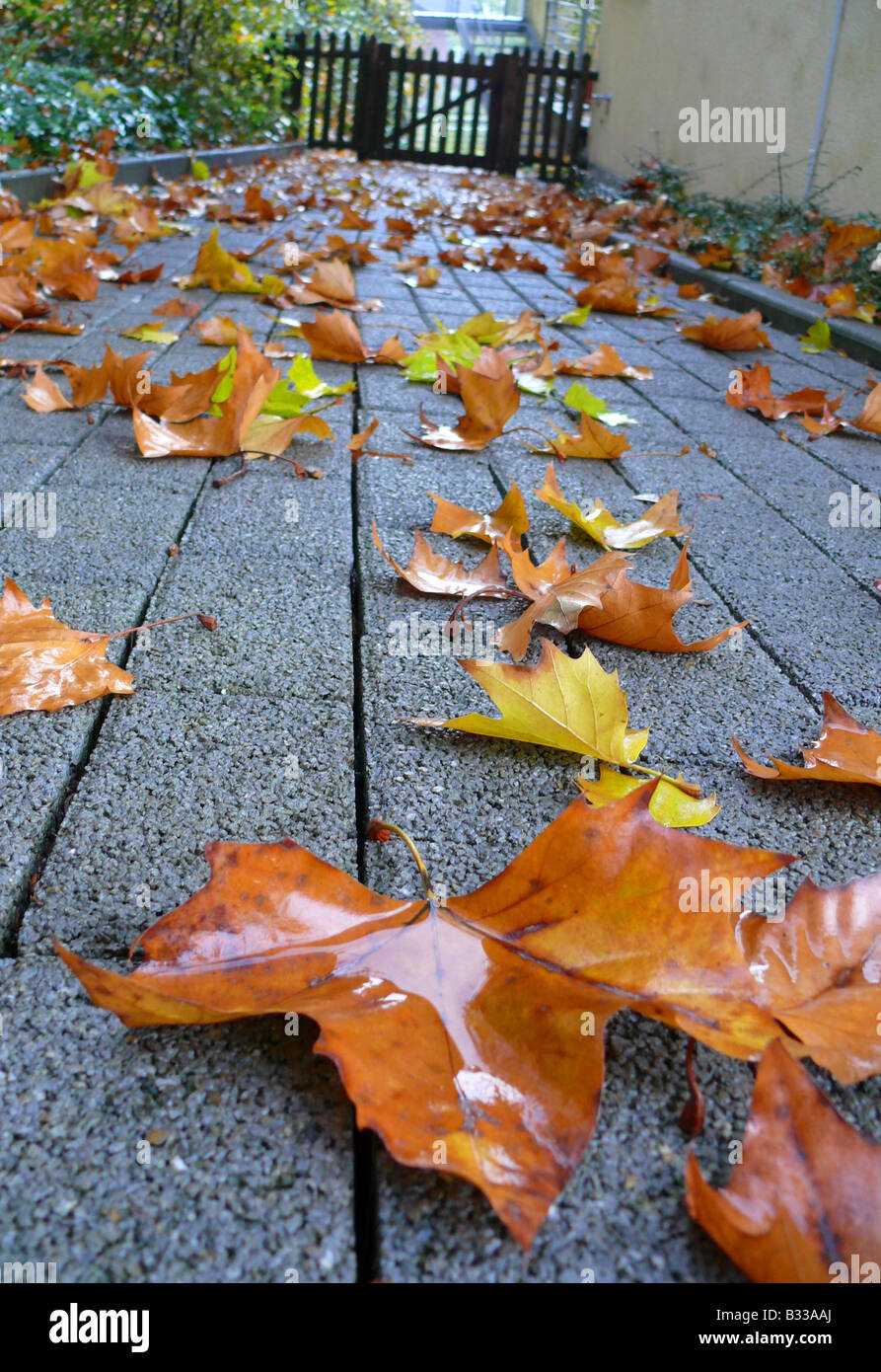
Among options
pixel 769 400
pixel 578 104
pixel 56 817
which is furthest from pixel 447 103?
pixel 56 817

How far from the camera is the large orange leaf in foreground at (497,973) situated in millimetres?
714

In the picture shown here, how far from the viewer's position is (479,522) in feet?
6.35

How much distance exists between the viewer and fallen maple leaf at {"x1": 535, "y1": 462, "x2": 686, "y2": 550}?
1.89m

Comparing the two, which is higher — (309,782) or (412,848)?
(412,848)

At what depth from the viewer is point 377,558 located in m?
1.84

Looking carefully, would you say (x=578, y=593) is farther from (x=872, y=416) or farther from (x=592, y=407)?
(x=872, y=416)

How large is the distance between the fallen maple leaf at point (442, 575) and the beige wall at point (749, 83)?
187 inches

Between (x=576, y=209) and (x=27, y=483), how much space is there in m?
8.08

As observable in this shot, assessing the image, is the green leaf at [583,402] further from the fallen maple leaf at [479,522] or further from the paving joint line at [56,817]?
the paving joint line at [56,817]

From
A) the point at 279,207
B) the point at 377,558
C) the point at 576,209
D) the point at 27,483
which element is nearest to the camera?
the point at 377,558

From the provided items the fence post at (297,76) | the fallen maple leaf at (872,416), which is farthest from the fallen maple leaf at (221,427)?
the fence post at (297,76)

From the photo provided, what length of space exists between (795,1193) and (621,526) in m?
1.51
